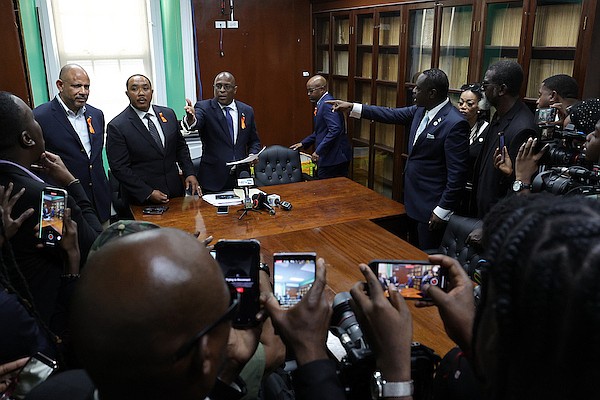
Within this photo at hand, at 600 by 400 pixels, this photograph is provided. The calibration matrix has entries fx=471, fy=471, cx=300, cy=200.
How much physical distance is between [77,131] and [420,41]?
3217 millimetres

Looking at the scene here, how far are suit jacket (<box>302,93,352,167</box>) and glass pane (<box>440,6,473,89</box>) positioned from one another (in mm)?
1169

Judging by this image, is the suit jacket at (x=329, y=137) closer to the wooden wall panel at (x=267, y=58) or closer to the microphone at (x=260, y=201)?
the wooden wall panel at (x=267, y=58)

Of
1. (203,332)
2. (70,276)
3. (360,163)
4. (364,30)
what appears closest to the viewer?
(203,332)

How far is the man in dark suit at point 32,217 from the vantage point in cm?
162

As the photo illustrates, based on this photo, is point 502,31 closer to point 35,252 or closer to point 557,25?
point 557,25

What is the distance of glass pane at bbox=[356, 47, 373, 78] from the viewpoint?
535 centimetres

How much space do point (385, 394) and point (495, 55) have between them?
3.55 meters

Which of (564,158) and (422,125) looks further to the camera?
(422,125)

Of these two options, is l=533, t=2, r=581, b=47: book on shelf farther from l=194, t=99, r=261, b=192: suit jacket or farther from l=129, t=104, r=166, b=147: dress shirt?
l=129, t=104, r=166, b=147: dress shirt

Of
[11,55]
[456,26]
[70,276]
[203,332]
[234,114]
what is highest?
[456,26]

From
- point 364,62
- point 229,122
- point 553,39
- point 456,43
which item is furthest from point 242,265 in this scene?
point 364,62

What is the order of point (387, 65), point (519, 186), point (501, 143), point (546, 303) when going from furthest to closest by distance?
1. point (387, 65)
2. point (501, 143)
3. point (519, 186)
4. point (546, 303)

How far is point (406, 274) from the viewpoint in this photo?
1.23 m

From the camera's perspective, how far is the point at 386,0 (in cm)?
489
